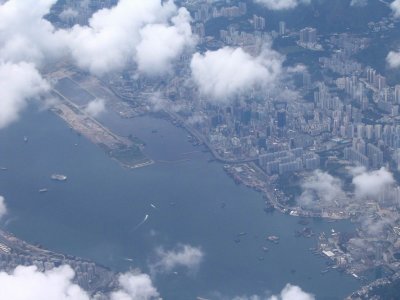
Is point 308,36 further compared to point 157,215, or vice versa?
point 308,36

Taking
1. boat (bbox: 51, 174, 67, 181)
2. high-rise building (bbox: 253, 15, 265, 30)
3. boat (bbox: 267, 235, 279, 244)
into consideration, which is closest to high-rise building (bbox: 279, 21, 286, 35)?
high-rise building (bbox: 253, 15, 265, 30)

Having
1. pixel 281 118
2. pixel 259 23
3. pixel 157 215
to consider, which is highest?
pixel 259 23

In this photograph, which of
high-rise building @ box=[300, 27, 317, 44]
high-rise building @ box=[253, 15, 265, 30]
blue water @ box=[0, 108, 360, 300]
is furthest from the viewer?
high-rise building @ box=[253, 15, 265, 30]

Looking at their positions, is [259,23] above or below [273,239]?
above

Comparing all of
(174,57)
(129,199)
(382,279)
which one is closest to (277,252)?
(382,279)

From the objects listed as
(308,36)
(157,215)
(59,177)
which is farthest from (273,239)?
(308,36)

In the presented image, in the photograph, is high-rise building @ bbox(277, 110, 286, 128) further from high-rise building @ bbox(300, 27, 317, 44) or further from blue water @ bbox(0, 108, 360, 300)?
high-rise building @ bbox(300, 27, 317, 44)

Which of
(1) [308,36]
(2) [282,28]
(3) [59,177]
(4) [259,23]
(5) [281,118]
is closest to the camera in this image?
(3) [59,177]

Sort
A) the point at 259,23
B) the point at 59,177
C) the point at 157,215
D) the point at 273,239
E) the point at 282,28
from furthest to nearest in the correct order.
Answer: the point at 259,23 < the point at 282,28 < the point at 59,177 < the point at 157,215 < the point at 273,239

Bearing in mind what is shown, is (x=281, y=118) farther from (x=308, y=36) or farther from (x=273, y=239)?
(x=273, y=239)
